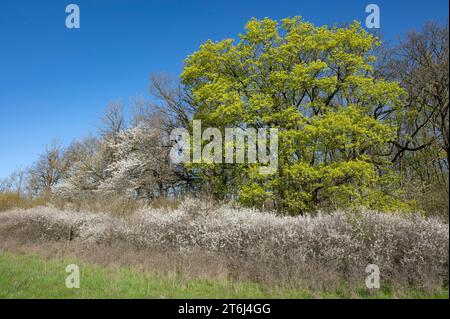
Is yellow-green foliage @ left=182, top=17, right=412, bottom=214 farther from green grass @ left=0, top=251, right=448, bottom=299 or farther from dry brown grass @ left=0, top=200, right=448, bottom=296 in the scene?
green grass @ left=0, top=251, right=448, bottom=299

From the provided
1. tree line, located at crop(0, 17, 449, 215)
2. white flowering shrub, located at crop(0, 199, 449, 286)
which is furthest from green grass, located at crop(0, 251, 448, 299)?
tree line, located at crop(0, 17, 449, 215)

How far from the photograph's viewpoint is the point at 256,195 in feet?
59.2

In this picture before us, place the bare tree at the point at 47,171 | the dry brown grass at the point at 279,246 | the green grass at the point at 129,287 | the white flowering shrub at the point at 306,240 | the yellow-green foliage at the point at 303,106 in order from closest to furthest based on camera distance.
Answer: the green grass at the point at 129,287 → the dry brown grass at the point at 279,246 → the white flowering shrub at the point at 306,240 → the yellow-green foliage at the point at 303,106 → the bare tree at the point at 47,171

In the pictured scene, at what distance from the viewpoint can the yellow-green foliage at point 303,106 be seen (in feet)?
56.5

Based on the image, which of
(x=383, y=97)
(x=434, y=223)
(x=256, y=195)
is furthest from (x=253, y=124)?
(x=434, y=223)

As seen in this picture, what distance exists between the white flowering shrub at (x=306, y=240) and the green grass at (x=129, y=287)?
924 mm

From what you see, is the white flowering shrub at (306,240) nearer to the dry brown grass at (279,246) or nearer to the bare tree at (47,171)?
the dry brown grass at (279,246)

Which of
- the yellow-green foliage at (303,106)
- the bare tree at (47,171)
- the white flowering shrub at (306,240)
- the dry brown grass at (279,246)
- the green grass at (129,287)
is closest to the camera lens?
the green grass at (129,287)

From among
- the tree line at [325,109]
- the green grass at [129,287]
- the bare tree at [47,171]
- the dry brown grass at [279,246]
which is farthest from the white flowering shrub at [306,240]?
the bare tree at [47,171]

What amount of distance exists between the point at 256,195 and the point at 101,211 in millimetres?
8426

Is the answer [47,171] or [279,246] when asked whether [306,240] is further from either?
[47,171]

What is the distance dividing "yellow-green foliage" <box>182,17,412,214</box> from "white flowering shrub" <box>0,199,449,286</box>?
471 cm

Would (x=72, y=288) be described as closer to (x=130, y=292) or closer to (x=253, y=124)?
(x=130, y=292)
